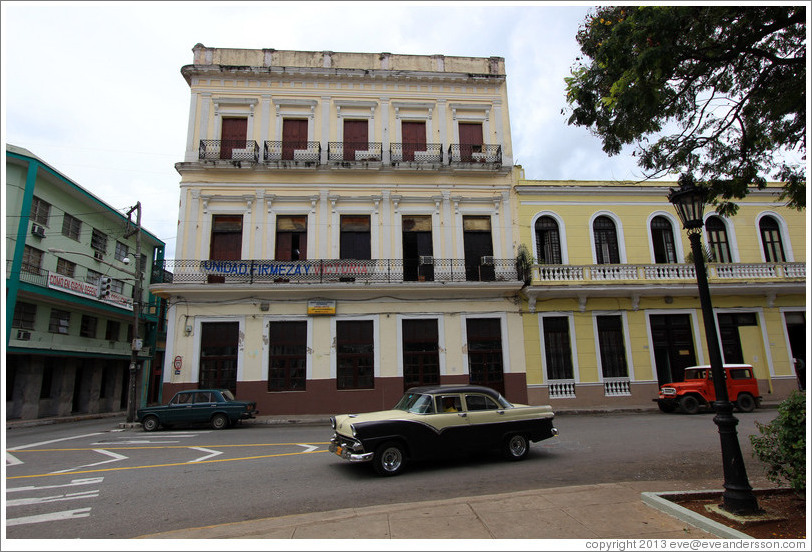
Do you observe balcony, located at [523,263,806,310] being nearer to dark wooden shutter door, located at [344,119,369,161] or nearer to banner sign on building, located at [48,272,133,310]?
dark wooden shutter door, located at [344,119,369,161]

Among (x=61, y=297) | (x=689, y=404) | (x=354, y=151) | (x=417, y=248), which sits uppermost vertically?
(x=354, y=151)

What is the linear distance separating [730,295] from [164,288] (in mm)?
23839

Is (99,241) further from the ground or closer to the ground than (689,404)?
further from the ground

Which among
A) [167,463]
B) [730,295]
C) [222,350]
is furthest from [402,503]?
[730,295]

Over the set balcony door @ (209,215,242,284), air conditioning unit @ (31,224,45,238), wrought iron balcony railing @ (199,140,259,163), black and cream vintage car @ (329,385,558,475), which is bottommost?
black and cream vintage car @ (329,385,558,475)

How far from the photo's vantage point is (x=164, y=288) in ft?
57.9

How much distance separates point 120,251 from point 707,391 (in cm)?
3399

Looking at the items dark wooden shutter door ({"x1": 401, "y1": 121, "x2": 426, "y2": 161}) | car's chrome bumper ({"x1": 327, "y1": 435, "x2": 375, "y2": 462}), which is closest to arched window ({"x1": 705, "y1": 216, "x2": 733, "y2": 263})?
dark wooden shutter door ({"x1": 401, "y1": 121, "x2": 426, "y2": 161})

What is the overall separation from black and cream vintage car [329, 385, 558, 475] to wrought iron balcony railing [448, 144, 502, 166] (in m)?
13.9

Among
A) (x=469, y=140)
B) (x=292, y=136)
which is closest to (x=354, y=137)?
(x=292, y=136)

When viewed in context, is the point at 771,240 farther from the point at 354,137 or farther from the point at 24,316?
the point at 24,316

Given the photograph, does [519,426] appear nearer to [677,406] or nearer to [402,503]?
[402,503]

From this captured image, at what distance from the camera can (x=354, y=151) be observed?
816 inches

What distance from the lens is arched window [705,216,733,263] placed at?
67.6 feet
